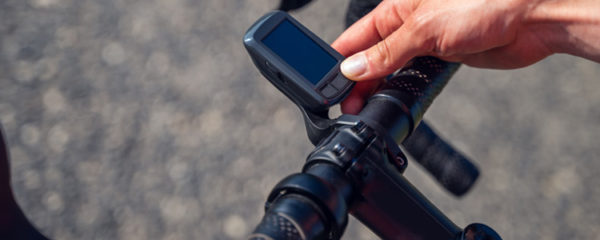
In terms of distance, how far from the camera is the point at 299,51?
105 centimetres

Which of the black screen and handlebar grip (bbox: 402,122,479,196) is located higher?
the black screen

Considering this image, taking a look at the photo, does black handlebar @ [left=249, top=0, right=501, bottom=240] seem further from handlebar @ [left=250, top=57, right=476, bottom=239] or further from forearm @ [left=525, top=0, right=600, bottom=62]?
forearm @ [left=525, top=0, right=600, bottom=62]

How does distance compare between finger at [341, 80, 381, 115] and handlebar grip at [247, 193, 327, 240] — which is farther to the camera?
finger at [341, 80, 381, 115]

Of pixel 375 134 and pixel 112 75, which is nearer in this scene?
pixel 375 134

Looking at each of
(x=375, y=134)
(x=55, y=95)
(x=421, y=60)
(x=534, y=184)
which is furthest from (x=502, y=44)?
(x=55, y=95)

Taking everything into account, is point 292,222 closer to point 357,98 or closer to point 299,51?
point 299,51

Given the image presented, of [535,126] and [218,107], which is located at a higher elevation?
[218,107]

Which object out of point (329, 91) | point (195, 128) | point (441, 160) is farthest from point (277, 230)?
point (195, 128)

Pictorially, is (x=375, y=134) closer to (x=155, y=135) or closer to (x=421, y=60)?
(x=421, y=60)

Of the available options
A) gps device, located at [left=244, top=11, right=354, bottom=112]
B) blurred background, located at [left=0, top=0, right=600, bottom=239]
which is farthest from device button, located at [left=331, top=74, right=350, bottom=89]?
blurred background, located at [left=0, top=0, right=600, bottom=239]

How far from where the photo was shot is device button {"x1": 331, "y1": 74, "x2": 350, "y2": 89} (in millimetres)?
1070

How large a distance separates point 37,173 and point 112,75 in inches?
22.7

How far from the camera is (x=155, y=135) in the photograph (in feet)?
7.07

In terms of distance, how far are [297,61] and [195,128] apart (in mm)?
1271
